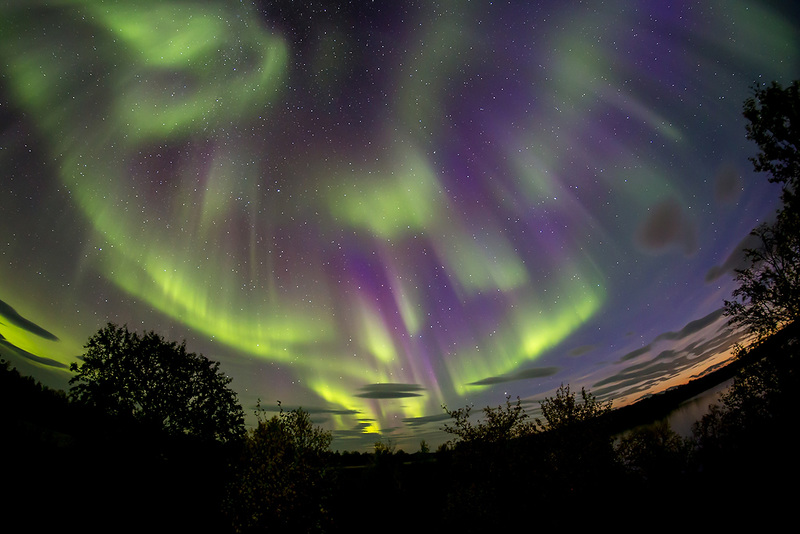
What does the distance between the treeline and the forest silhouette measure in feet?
0.47

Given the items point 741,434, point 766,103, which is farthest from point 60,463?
point 741,434

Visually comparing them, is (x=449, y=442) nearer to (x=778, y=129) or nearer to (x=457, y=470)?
(x=457, y=470)

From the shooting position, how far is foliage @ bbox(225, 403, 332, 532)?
23906mm

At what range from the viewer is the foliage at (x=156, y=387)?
36.4 meters

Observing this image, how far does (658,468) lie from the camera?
1644 inches

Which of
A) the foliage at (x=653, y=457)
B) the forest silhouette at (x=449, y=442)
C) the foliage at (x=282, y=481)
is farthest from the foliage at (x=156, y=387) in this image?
the foliage at (x=653, y=457)

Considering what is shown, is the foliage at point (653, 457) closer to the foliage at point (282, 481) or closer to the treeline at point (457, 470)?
the treeline at point (457, 470)

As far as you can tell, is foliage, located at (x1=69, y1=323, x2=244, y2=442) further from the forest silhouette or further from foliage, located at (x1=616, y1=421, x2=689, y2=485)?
foliage, located at (x1=616, y1=421, x2=689, y2=485)

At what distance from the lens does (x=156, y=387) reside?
38.7 metres

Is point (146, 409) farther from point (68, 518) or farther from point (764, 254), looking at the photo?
point (764, 254)

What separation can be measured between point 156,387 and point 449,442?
37.1m

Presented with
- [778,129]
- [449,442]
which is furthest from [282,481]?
[778,129]

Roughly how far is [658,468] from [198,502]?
2293 inches

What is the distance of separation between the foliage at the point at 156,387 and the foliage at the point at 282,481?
15509mm
